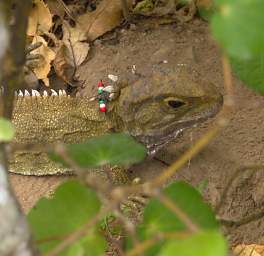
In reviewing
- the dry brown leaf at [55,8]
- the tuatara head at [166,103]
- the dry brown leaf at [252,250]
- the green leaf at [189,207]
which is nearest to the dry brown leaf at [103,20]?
the dry brown leaf at [55,8]

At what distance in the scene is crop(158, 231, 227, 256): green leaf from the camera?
1.02 metres

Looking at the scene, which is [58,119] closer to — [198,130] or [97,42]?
[97,42]

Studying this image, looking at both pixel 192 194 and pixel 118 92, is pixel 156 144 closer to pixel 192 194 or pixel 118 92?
pixel 118 92

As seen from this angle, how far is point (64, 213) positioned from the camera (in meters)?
1.40

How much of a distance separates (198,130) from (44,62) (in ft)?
3.59

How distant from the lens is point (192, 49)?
405cm

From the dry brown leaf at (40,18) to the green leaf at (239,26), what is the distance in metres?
3.25

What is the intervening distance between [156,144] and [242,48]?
2.65 m

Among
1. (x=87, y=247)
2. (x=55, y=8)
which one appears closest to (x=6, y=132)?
(x=87, y=247)

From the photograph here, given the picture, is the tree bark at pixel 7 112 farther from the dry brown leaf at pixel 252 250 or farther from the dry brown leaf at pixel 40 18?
the dry brown leaf at pixel 40 18

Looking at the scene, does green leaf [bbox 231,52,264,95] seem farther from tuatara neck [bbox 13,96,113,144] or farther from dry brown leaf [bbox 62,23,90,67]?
dry brown leaf [bbox 62,23,90,67]

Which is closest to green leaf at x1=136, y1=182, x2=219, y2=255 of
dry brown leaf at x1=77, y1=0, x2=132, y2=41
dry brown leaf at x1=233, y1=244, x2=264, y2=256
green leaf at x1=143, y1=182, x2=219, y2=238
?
green leaf at x1=143, y1=182, x2=219, y2=238

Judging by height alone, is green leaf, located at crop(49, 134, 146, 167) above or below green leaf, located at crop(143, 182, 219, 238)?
above

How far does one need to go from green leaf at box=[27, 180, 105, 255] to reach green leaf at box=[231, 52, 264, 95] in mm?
670
